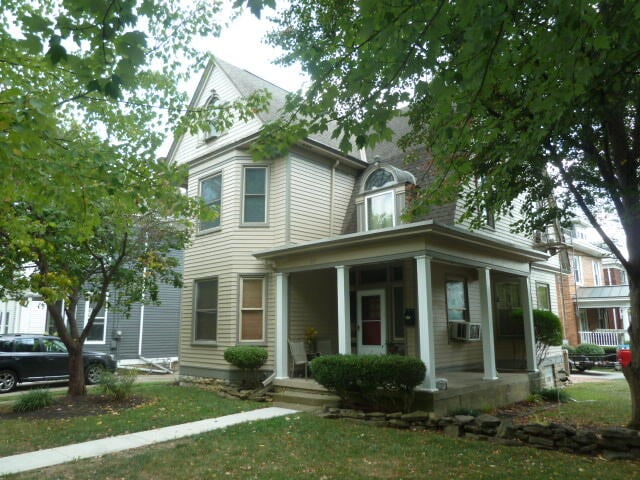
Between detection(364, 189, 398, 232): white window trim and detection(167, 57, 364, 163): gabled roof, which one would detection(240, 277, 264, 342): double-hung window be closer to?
detection(364, 189, 398, 232): white window trim

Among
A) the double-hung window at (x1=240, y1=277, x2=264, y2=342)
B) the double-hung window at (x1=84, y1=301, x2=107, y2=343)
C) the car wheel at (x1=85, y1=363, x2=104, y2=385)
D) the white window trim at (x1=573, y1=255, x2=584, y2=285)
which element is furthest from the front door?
the white window trim at (x1=573, y1=255, x2=584, y2=285)

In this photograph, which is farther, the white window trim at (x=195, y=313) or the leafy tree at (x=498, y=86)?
the white window trim at (x=195, y=313)

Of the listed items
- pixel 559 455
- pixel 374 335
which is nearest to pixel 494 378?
pixel 374 335

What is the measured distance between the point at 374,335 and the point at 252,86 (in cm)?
868

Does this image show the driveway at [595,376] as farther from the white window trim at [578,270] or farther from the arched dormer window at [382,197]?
the arched dormer window at [382,197]

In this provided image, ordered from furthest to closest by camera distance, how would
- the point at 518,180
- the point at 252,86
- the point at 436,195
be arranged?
the point at 252,86 → the point at 518,180 → the point at 436,195

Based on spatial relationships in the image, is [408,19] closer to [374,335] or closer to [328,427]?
[328,427]

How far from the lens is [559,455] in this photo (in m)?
6.86

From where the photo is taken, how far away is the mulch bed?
945cm

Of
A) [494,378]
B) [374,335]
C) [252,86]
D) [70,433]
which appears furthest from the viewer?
[252,86]

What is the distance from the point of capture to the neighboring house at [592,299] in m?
25.1

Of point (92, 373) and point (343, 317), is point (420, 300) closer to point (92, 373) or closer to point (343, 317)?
point (343, 317)

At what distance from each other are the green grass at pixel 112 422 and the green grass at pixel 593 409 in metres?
6.21

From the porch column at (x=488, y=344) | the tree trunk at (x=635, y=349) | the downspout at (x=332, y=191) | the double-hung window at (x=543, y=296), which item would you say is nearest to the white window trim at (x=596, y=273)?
the double-hung window at (x=543, y=296)
